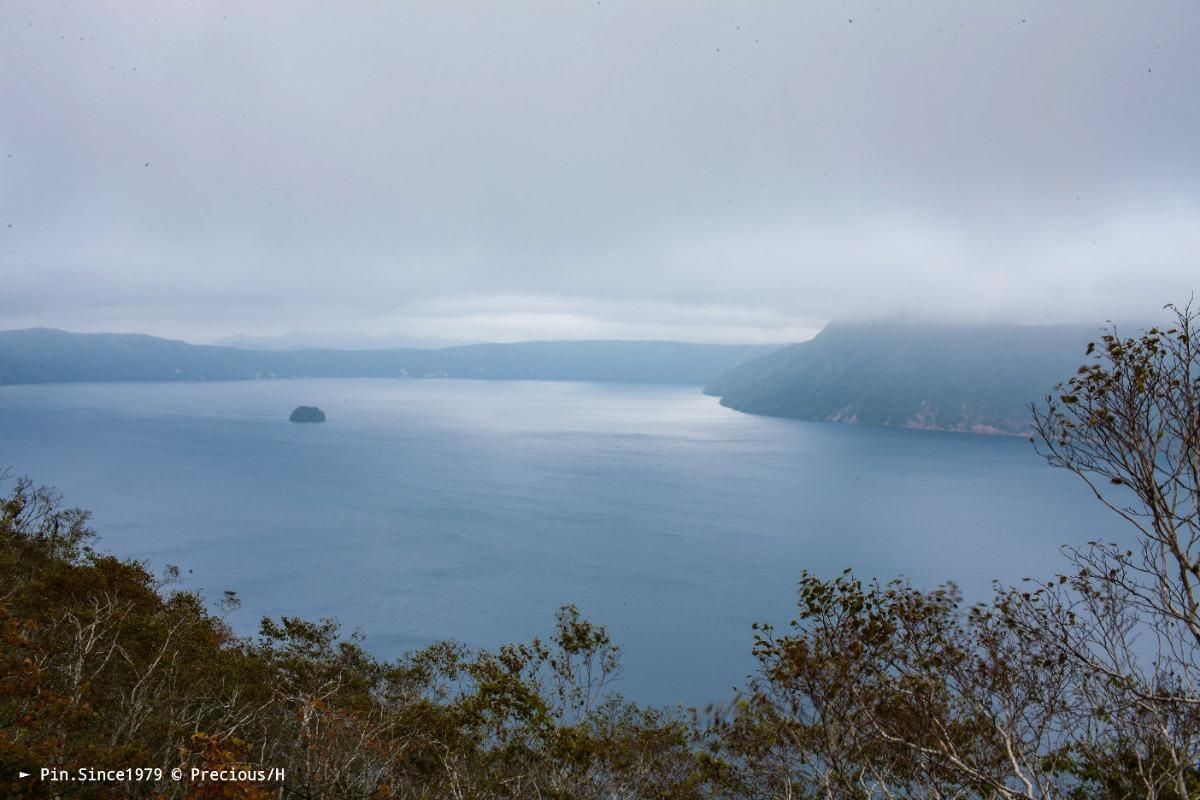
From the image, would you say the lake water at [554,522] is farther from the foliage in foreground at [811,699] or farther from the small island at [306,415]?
the foliage in foreground at [811,699]

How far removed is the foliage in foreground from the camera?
7.23 metres

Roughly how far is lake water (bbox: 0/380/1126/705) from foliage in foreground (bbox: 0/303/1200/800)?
21510 millimetres

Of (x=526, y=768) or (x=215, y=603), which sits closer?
(x=526, y=768)

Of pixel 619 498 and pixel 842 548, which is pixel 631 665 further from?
pixel 619 498

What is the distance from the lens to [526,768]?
1516 cm

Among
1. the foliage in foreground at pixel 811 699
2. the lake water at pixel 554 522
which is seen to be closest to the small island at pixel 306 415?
the lake water at pixel 554 522

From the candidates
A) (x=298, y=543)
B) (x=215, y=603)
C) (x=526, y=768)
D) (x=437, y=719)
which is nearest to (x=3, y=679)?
(x=437, y=719)

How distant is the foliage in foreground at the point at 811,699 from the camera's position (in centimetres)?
723

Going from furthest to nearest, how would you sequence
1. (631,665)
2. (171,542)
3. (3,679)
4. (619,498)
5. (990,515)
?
1. (619,498)
2. (990,515)
3. (171,542)
4. (631,665)
5. (3,679)

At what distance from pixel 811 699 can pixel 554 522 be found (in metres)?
57.6

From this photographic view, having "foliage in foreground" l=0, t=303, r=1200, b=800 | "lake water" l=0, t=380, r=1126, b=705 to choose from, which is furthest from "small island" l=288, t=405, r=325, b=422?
"foliage in foreground" l=0, t=303, r=1200, b=800

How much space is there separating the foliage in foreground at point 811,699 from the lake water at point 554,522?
2151 centimetres

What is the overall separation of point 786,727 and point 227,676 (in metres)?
11.5

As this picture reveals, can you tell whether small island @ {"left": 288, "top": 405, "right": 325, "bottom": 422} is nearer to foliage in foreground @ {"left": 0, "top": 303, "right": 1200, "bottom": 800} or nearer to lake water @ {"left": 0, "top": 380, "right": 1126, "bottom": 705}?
lake water @ {"left": 0, "top": 380, "right": 1126, "bottom": 705}
